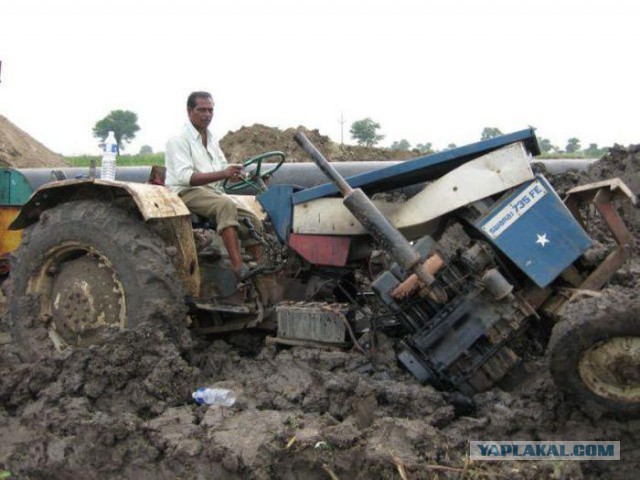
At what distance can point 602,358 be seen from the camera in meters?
2.86

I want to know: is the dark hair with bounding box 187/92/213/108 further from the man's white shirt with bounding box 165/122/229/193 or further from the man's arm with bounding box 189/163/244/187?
the man's arm with bounding box 189/163/244/187

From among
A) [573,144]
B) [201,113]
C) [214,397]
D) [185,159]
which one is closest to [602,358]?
[214,397]

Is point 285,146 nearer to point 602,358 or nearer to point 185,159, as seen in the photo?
point 185,159

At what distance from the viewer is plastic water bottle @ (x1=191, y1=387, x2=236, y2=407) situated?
3344 millimetres

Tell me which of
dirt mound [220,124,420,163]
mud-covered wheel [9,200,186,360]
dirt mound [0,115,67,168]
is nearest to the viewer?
mud-covered wheel [9,200,186,360]

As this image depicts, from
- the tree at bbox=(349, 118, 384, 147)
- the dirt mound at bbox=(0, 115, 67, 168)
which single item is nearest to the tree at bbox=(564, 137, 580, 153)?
the tree at bbox=(349, 118, 384, 147)

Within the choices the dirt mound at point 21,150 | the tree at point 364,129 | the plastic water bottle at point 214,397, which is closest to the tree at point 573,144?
the tree at point 364,129

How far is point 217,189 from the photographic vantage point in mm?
4535

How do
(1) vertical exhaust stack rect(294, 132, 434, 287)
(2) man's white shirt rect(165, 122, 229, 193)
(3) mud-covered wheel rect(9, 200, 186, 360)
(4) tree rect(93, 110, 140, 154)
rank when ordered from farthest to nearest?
(4) tree rect(93, 110, 140, 154) < (2) man's white shirt rect(165, 122, 229, 193) < (3) mud-covered wheel rect(9, 200, 186, 360) < (1) vertical exhaust stack rect(294, 132, 434, 287)

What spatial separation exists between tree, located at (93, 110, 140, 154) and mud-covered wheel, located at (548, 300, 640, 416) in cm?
5794

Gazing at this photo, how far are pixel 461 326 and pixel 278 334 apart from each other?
117 cm

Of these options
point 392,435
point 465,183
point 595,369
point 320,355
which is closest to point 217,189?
point 320,355

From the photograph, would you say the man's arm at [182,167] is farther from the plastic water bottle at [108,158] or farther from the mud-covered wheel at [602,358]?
the mud-covered wheel at [602,358]

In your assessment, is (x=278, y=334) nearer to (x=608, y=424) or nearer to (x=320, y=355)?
(x=320, y=355)
